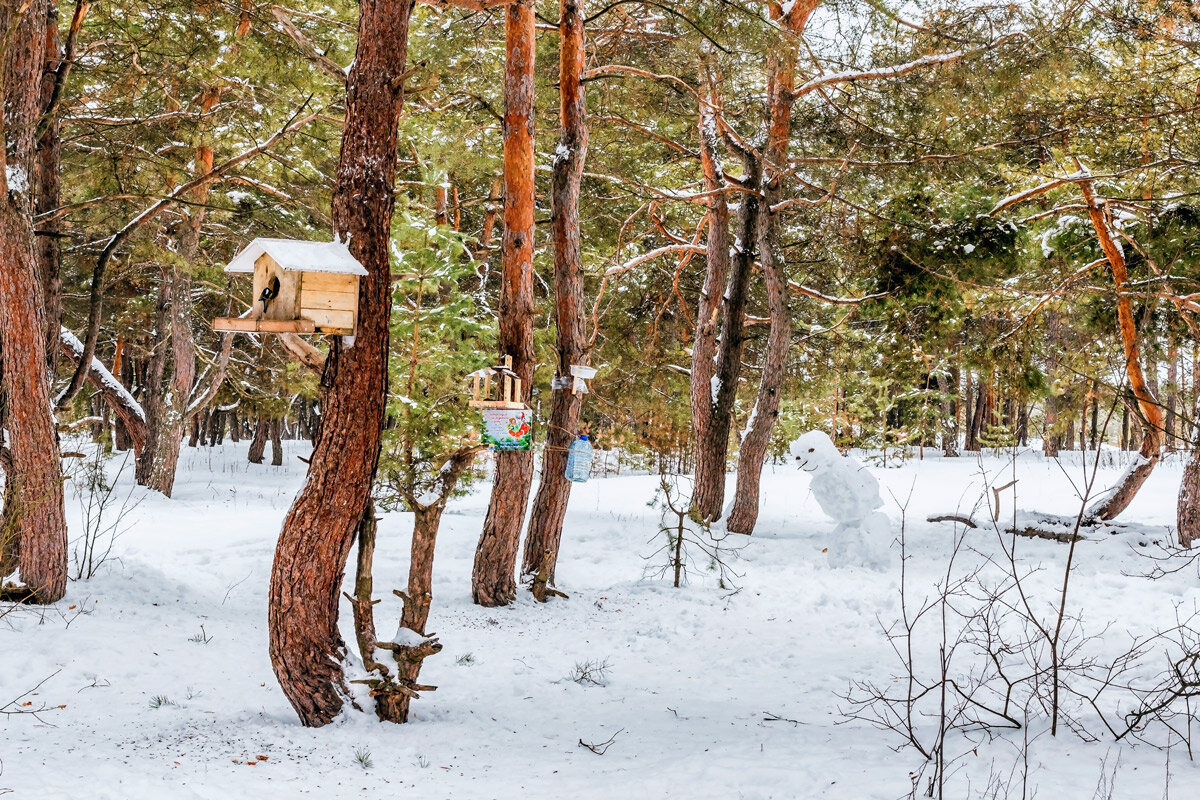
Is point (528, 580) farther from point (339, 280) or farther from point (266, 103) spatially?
point (266, 103)

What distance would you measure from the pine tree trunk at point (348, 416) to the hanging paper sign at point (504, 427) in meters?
1.79

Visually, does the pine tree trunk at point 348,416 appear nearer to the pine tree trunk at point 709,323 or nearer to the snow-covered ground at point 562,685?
the snow-covered ground at point 562,685

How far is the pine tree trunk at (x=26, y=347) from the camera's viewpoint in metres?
5.40

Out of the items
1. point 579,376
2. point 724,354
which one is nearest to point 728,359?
point 724,354

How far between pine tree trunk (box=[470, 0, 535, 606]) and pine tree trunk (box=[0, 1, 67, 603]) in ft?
10.1

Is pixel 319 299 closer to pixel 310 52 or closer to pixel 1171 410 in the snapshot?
pixel 310 52

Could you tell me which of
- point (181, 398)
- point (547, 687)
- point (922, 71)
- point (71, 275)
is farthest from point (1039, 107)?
point (71, 275)

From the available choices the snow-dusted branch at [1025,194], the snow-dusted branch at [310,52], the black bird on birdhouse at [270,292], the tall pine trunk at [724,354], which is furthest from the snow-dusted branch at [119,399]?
the snow-dusted branch at [1025,194]

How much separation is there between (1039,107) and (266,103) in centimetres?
890

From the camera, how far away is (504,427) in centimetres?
611

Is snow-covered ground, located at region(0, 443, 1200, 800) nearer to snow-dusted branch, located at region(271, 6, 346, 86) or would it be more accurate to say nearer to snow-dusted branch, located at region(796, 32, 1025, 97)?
snow-dusted branch, located at region(271, 6, 346, 86)

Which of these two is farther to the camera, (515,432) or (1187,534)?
(1187,534)

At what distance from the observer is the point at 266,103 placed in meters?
9.89

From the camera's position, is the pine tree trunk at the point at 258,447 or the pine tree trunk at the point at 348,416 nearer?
the pine tree trunk at the point at 348,416
